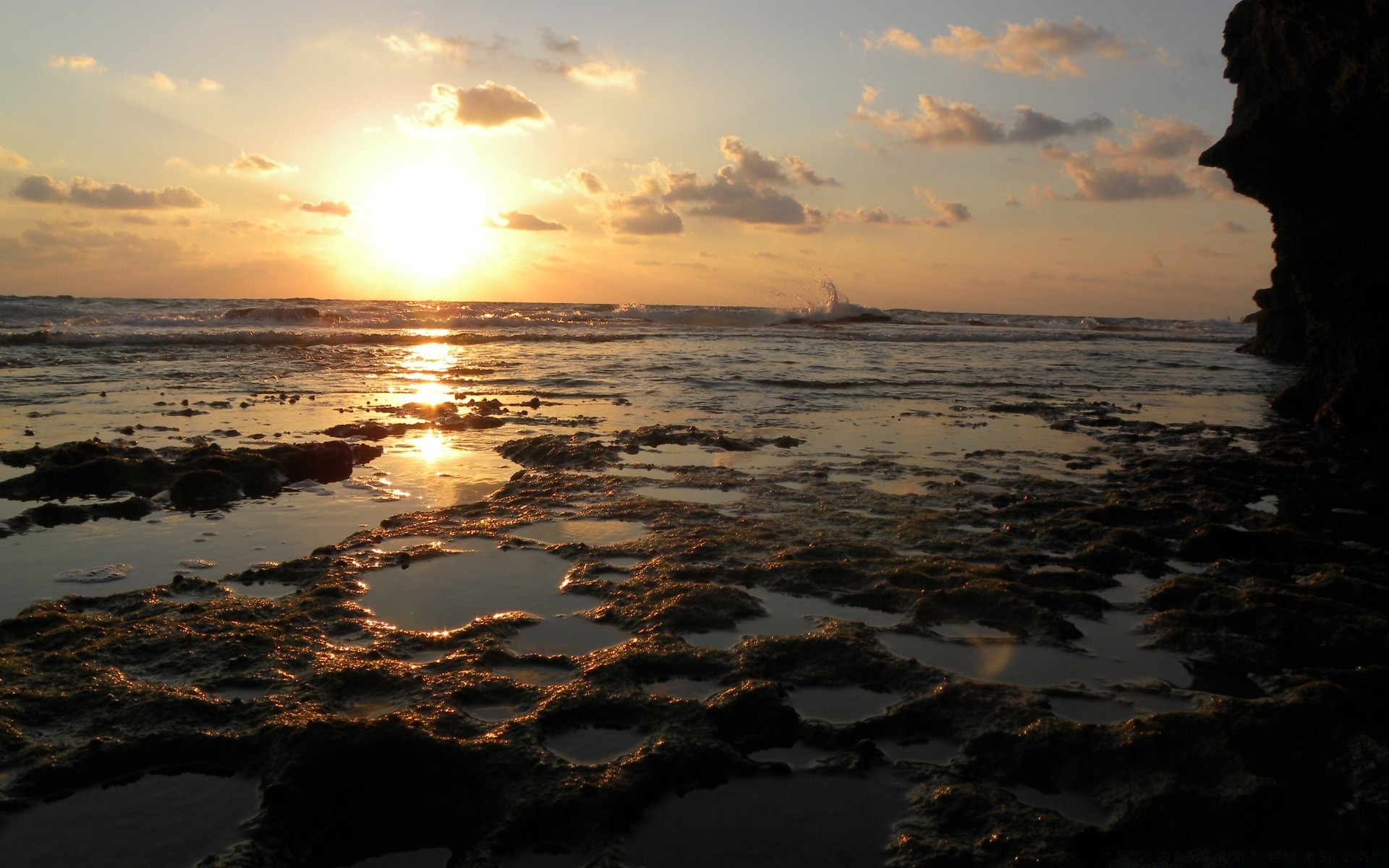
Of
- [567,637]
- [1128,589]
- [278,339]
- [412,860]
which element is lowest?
[412,860]

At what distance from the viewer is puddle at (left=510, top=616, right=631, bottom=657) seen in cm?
368

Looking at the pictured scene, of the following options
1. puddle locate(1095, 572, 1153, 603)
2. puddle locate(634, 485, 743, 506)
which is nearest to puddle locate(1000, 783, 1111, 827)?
puddle locate(1095, 572, 1153, 603)

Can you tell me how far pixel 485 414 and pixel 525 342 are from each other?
15080 millimetres

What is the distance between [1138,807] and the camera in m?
2.52

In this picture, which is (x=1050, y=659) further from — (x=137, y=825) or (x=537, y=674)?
(x=137, y=825)

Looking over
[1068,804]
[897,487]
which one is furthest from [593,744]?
[897,487]

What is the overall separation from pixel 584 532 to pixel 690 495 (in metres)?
1.27

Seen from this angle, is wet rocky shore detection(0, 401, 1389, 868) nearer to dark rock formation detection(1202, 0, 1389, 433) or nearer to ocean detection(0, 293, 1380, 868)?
ocean detection(0, 293, 1380, 868)

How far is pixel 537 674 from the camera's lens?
3.43 metres

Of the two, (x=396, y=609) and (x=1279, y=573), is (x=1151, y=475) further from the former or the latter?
(x=396, y=609)

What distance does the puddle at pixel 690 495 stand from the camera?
6.40 metres

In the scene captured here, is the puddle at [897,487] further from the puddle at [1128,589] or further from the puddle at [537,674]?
the puddle at [537,674]

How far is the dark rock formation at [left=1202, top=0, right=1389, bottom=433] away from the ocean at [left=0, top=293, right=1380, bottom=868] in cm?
136

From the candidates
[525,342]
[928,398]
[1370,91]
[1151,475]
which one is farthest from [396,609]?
[525,342]
